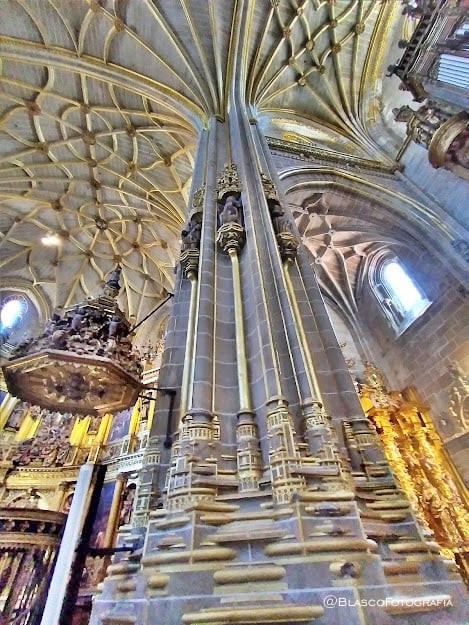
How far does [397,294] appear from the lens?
35.3 feet

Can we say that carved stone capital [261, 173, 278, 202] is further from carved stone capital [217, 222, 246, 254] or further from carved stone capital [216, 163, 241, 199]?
carved stone capital [217, 222, 246, 254]

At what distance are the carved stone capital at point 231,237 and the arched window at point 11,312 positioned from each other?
578 inches

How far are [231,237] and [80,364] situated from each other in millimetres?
2849

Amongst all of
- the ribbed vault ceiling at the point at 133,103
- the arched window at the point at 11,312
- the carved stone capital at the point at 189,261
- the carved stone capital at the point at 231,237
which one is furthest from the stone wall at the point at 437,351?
the arched window at the point at 11,312

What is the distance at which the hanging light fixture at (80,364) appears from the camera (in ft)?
15.2

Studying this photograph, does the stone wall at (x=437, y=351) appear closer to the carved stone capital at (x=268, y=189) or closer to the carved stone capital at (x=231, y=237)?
the carved stone capital at (x=268, y=189)

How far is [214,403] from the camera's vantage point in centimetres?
311

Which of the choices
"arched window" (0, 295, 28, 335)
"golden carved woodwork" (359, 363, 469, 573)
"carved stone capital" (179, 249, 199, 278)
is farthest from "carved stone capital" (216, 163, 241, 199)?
"arched window" (0, 295, 28, 335)

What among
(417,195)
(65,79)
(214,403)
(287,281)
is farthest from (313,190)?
(65,79)

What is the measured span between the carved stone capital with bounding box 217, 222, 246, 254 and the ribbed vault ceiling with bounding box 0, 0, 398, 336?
686cm

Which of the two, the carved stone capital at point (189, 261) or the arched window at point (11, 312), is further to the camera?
the arched window at point (11, 312)

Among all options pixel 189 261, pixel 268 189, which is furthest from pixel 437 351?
pixel 189 261

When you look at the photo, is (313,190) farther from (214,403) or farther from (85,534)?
(85,534)

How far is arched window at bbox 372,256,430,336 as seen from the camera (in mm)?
9766
